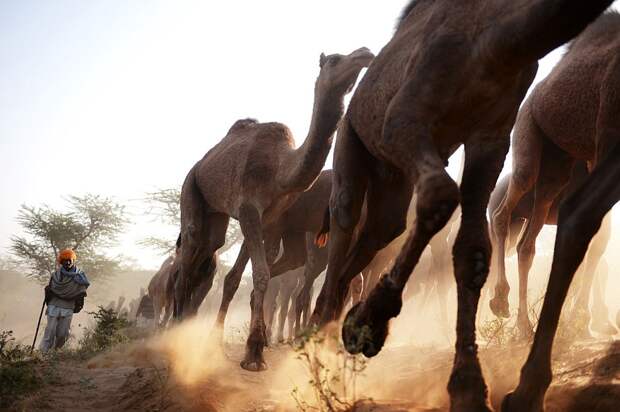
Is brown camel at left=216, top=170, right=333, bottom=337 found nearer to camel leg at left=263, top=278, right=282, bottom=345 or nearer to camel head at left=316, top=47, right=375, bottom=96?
camel head at left=316, top=47, right=375, bottom=96

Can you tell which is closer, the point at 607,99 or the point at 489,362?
the point at 607,99

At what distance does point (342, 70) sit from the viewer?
6.38 meters

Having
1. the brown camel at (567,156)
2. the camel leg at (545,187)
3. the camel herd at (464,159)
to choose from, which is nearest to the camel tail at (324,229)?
the camel herd at (464,159)

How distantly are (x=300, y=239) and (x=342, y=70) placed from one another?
462cm

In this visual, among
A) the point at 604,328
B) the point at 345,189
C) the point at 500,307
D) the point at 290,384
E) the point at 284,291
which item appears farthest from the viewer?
the point at 284,291

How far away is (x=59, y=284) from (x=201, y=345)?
4688 millimetres

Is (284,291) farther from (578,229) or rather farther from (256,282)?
(578,229)

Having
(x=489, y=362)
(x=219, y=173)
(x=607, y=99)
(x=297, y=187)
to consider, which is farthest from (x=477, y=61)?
(x=219, y=173)

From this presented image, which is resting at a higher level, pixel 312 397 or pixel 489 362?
pixel 489 362

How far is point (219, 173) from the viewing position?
8.03 meters

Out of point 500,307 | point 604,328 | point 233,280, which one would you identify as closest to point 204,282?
point 233,280

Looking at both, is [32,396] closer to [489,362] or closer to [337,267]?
[337,267]

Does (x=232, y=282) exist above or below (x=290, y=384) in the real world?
above

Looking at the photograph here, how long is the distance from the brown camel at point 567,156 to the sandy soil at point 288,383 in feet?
1.29
